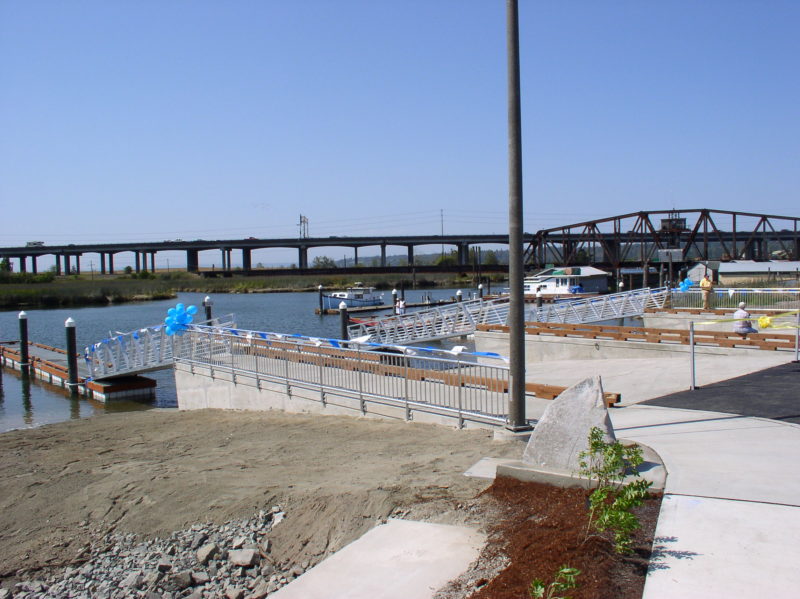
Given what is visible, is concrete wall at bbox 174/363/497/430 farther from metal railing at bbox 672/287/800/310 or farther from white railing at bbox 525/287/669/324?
metal railing at bbox 672/287/800/310

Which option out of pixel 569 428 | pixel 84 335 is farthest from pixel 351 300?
pixel 569 428

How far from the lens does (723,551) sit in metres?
5.57

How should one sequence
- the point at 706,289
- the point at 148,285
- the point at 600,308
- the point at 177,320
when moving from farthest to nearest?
the point at 148,285, the point at 600,308, the point at 706,289, the point at 177,320

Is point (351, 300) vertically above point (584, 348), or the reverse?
point (584, 348)

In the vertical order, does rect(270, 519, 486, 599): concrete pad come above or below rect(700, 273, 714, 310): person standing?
below

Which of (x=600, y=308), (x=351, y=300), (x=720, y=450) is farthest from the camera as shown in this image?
(x=351, y=300)

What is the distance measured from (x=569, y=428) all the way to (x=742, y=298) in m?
28.0

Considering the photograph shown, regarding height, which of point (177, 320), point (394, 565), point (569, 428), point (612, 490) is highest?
point (177, 320)

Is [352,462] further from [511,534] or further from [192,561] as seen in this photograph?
[511,534]

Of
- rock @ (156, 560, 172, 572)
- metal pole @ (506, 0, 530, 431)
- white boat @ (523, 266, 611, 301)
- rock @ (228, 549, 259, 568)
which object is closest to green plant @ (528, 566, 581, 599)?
rock @ (228, 549, 259, 568)

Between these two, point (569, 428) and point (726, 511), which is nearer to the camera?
point (726, 511)

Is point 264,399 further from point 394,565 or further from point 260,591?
point 394,565

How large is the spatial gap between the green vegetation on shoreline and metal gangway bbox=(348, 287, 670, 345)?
213 ft

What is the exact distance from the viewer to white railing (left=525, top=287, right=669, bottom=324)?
31.7 m
